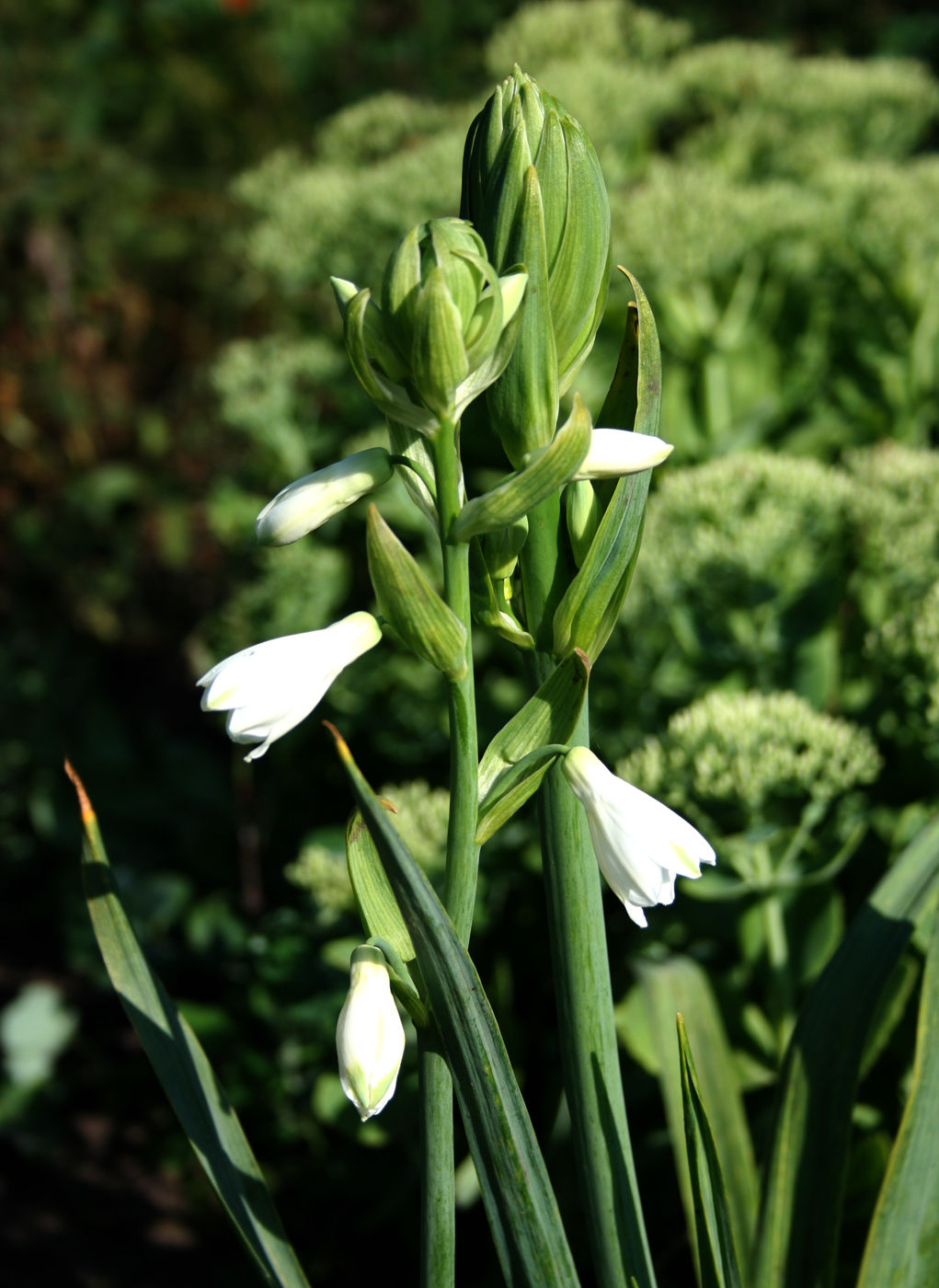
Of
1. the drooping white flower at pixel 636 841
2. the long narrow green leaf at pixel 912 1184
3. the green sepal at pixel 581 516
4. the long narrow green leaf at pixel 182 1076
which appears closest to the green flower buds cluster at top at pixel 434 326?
the green sepal at pixel 581 516

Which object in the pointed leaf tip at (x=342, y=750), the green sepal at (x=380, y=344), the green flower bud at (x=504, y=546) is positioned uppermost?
the green sepal at (x=380, y=344)

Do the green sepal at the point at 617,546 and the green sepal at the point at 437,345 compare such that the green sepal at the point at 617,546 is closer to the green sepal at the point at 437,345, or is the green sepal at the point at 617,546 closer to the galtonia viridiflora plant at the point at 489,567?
the galtonia viridiflora plant at the point at 489,567

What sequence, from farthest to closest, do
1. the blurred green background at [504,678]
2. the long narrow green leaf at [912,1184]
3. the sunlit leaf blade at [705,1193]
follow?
1. the blurred green background at [504,678]
2. the long narrow green leaf at [912,1184]
3. the sunlit leaf blade at [705,1193]

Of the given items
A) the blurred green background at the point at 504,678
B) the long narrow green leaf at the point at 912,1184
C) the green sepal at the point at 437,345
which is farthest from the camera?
the blurred green background at the point at 504,678

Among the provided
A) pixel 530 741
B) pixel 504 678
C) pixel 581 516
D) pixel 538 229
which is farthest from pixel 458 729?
pixel 504 678

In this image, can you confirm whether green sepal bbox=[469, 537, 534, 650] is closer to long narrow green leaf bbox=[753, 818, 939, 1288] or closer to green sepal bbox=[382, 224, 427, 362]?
green sepal bbox=[382, 224, 427, 362]

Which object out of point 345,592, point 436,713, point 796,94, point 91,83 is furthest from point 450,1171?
point 91,83

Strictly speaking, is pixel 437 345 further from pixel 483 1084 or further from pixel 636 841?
pixel 483 1084
